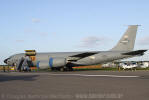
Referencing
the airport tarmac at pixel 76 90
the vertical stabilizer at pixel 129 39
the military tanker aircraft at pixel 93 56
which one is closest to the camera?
the airport tarmac at pixel 76 90

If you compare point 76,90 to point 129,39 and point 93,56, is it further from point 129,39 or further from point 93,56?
point 129,39

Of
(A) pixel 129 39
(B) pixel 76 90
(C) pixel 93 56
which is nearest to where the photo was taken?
(B) pixel 76 90

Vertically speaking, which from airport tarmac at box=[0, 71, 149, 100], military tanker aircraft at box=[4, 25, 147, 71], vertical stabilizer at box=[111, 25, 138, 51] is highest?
vertical stabilizer at box=[111, 25, 138, 51]

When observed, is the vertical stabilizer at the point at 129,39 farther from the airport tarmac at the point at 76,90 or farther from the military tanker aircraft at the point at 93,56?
the airport tarmac at the point at 76,90

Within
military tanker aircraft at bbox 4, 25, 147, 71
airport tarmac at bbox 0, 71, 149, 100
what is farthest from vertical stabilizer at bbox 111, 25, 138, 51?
airport tarmac at bbox 0, 71, 149, 100

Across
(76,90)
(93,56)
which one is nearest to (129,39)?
(93,56)

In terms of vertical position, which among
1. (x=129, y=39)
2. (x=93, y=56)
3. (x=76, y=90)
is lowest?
(x=76, y=90)

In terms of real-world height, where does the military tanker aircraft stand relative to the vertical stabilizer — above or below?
below

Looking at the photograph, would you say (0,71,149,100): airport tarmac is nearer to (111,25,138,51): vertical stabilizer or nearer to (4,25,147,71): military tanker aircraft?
(4,25,147,71): military tanker aircraft

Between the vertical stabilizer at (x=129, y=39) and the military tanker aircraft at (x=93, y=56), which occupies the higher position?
the vertical stabilizer at (x=129, y=39)

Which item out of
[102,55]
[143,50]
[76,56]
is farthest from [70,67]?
[143,50]

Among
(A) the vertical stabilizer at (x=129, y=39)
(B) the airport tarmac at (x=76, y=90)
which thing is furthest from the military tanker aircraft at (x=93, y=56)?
(B) the airport tarmac at (x=76, y=90)

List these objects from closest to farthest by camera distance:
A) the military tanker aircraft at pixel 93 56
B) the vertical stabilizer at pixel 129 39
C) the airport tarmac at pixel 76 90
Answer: the airport tarmac at pixel 76 90 → the military tanker aircraft at pixel 93 56 → the vertical stabilizer at pixel 129 39

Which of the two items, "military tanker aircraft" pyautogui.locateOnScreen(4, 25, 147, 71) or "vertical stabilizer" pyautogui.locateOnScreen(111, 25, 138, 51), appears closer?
"military tanker aircraft" pyautogui.locateOnScreen(4, 25, 147, 71)
